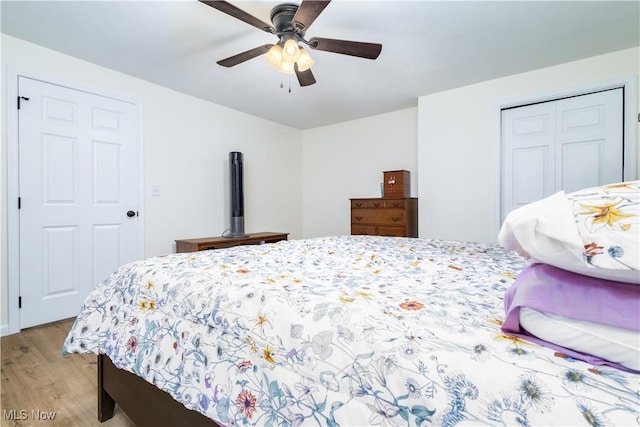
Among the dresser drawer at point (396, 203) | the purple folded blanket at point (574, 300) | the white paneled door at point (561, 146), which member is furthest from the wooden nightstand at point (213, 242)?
the purple folded blanket at point (574, 300)

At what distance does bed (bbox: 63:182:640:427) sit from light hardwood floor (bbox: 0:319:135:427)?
0.65ft

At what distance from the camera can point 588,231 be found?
494 mm

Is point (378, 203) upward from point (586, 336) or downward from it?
upward

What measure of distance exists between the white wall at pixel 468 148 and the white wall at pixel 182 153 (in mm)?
2180

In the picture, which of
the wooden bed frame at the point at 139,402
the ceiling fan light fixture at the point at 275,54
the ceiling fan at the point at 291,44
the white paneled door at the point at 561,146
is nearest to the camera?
the wooden bed frame at the point at 139,402

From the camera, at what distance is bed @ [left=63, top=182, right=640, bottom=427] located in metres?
0.47

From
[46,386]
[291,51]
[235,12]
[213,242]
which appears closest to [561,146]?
[291,51]

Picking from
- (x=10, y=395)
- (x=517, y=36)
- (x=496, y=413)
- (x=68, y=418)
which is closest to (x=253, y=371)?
(x=496, y=413)

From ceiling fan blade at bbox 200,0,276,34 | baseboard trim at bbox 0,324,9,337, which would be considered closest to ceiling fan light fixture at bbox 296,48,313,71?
ceiling fan blade at bbox 200,0,276,34

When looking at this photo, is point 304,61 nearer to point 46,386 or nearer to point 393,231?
point 393,231

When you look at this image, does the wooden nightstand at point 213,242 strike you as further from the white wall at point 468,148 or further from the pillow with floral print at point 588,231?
the pillow with floral print at point 588,231

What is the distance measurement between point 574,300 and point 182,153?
361 centimetres

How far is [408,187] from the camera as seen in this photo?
12.6 ft

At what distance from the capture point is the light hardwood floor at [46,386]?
1388 mm
